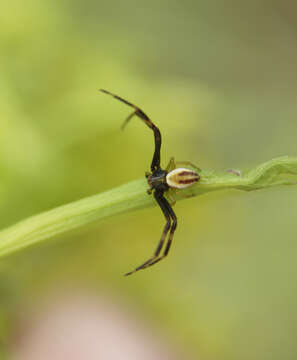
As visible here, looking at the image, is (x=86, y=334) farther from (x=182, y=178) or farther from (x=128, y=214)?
(x=182, y=178)

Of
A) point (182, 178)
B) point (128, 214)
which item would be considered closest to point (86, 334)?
point (128, 214)

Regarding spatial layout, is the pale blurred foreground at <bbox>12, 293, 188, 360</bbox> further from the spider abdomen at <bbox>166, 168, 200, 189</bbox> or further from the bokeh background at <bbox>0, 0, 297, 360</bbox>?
the spider abdomen at <bbox>166, 168, 200, 189</bbox>

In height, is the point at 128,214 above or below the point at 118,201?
above

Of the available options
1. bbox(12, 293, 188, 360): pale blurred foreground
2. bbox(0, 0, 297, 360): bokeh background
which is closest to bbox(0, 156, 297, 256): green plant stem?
bbox(0, 0, 297, 360): bokeh background

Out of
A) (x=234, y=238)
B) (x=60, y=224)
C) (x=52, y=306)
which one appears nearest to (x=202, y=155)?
(x=234, y=238)

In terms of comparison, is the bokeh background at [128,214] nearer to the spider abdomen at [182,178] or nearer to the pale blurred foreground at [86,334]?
the pale blurred foreground at [86,334]
